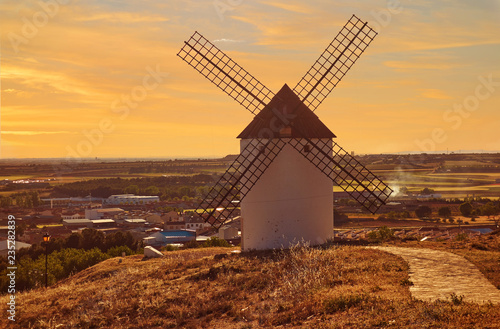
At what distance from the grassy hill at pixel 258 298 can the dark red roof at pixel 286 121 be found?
5062 mm

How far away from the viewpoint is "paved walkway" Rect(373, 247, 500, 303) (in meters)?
13.2

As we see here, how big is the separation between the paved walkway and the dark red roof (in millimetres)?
6639

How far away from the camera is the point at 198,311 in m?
A: 15.6

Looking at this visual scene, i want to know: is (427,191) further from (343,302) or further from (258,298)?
(343,302)

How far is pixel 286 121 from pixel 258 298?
9783 mm

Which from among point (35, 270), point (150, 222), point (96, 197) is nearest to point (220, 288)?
point (35, 270)

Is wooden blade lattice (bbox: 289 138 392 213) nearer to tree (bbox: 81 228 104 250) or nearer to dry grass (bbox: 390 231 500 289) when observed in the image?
dry grass (bbox: 390 231 500 289)

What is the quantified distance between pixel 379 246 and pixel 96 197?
179 m

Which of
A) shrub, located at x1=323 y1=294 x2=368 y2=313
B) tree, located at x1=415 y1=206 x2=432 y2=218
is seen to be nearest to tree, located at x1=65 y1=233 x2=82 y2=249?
shrub, located at x1=323 y1=294 x2=368 y2=313

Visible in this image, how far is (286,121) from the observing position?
23.8 m

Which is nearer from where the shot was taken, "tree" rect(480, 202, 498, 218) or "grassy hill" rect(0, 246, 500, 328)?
"grassy hill" rect(0, 246, 500, 328)

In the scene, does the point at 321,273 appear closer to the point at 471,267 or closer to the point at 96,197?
the point at 471,267

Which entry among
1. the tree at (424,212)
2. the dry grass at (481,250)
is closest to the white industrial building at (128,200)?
the tree at (424,212)

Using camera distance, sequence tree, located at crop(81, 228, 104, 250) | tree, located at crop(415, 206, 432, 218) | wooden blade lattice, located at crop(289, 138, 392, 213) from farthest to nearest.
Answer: tree, located at crop(415, 206, 432, 218) → tree, located at crop(81, 228, 104, 250) → wooden blade lattice, located at crop(289, 138, 392, 213)
